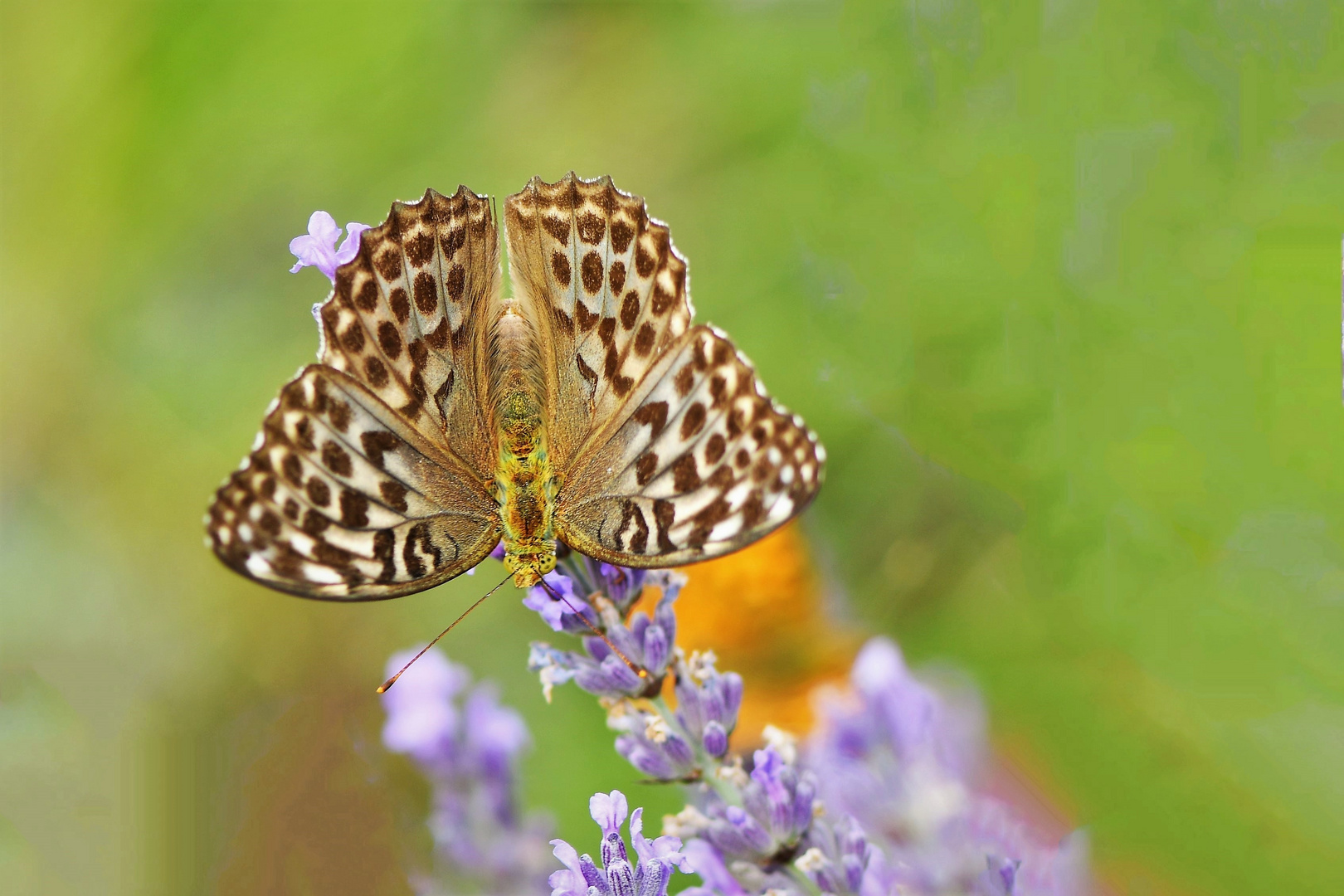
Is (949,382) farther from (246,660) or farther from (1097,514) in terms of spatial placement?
(246,660)

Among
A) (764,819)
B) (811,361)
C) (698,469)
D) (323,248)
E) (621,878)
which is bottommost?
(621,878)

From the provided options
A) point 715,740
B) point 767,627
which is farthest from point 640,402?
point 767,627

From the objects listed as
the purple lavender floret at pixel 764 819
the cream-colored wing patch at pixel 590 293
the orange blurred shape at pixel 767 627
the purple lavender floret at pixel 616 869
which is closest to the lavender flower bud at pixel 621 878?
the purple lavender floret at pixel 616 869

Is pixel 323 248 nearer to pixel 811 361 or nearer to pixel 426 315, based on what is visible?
pixel 426 315

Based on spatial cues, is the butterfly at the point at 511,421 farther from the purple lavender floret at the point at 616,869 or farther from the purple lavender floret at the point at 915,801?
the purple lavender floret at the point at 915,801

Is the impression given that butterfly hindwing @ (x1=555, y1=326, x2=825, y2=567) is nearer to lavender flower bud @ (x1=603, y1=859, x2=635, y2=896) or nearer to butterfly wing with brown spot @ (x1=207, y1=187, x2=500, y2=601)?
butterfly wing with brown spot @ (x1=207, y1=187, x2=500, y2=601)
